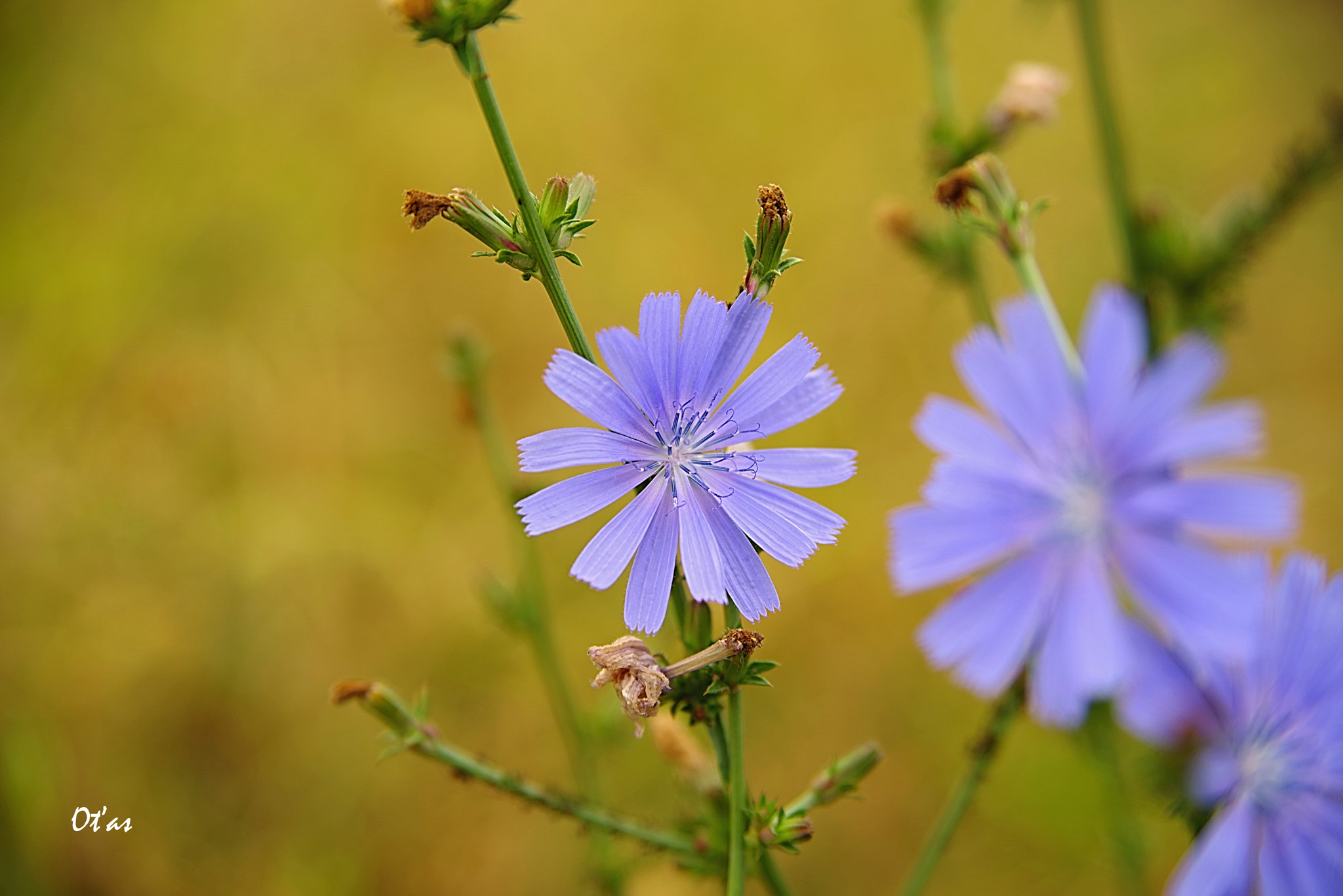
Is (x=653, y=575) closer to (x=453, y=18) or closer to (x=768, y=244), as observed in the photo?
(x=768, y=244)

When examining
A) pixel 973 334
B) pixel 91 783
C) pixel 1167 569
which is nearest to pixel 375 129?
pixel 91 783

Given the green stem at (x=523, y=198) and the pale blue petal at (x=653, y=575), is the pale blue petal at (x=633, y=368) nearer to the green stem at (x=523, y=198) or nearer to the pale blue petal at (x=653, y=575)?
the green stem at (x=523, y=198)

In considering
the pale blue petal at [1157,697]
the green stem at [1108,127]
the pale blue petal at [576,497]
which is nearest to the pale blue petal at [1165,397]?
the pale blue petal at [1157,697]

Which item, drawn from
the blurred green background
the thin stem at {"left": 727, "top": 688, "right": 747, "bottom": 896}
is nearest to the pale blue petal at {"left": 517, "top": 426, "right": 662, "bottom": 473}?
the thin stem at {"left": 727, "top": 688, "right": 747, "bottom": 896}

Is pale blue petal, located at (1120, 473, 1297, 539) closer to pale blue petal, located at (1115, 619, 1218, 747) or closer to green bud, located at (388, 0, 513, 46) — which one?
pale blue petal, located at (1115, 619, 1218, 747)

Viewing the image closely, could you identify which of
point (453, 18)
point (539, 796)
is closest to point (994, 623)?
point (539, 796)

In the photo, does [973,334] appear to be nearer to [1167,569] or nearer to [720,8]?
[1167,569]
